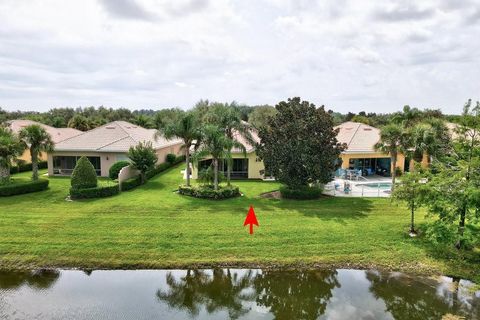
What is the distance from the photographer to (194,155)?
78.0ft

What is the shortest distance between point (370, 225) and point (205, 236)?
8.84m

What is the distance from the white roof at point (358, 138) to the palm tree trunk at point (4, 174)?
27913mm

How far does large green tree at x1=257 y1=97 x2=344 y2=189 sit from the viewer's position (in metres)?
22.9

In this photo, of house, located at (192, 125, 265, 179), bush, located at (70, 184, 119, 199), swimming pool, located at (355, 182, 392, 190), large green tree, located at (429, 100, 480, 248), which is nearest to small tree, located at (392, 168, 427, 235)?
large green tree, located at (429, 100, 480, 248)

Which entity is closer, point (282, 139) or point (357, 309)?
point (357, 309)

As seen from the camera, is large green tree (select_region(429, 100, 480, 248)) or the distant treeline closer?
large green tree (select_region(429, 100, 480, 248))

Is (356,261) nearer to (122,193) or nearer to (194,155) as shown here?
(194,155)

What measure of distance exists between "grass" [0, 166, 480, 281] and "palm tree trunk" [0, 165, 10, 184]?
8.12 feet

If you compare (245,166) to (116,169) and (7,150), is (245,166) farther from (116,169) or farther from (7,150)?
(7,150)

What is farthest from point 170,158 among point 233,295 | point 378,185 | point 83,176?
point 233,295

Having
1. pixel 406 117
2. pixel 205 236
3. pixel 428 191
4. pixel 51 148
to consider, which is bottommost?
pixel 205 236

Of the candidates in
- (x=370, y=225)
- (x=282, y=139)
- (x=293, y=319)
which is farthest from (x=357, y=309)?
(x=282, y=139)

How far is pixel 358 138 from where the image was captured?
115 ft

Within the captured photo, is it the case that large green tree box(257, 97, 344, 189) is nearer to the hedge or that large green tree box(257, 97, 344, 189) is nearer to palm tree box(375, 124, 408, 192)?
palm tree box(375, 124, 408, 192)
